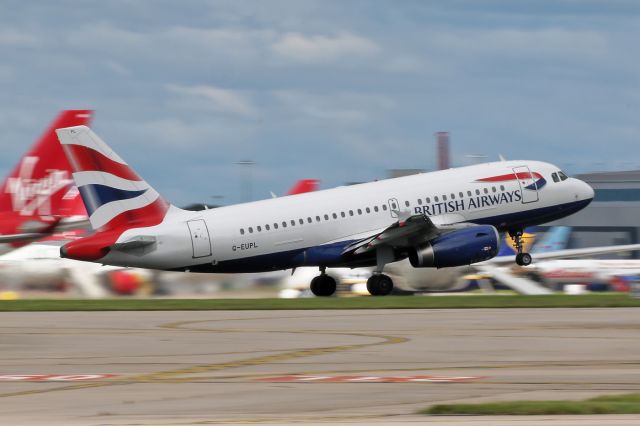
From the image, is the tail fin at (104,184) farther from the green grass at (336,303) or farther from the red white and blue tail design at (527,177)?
the red white and blue tail design at (527,177)

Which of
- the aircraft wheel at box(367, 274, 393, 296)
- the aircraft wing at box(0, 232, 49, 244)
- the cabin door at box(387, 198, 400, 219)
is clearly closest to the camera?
the aircraft wing at box(0, 232, 49, 244)

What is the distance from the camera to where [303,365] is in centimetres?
2147

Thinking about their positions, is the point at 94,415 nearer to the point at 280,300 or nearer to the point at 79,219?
the point at 280,300

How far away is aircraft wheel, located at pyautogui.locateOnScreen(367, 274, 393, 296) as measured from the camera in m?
45.5

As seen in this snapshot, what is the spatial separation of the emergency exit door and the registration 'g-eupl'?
38mm

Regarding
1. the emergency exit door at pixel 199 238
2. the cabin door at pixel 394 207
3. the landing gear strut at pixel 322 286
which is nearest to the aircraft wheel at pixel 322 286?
the landing gear strut at pixel 322 286

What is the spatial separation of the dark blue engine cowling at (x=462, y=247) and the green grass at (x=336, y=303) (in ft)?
11.0

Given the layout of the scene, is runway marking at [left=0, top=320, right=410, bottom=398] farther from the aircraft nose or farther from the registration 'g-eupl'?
the aircraft nose

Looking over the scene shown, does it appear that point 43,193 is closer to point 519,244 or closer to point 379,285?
point 379,285

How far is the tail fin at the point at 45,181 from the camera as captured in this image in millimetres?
47000

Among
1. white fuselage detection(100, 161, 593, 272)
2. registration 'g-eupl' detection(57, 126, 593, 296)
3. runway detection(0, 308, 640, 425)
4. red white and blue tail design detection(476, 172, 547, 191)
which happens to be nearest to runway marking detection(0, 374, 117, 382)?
runway detection(0, 308, 640, 425)

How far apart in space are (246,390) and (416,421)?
14.3 ft

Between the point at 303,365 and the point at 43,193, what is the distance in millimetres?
28553

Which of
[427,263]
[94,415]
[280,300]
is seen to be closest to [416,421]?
[94,415]
